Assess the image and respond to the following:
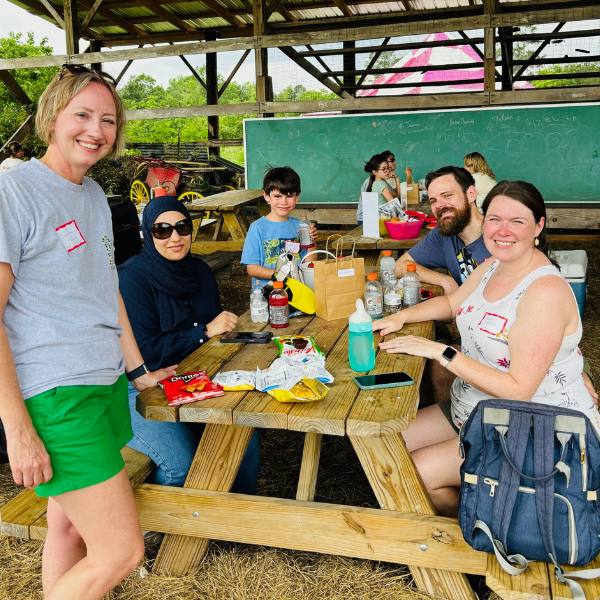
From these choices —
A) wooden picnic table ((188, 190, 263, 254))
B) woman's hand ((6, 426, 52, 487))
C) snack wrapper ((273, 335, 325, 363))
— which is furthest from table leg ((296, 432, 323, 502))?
wooden picnic table ((188, 190, 263, 254))

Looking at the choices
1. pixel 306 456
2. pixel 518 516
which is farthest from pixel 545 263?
pixel 306 456

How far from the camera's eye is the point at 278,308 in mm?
2738

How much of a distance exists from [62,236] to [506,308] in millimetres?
1395

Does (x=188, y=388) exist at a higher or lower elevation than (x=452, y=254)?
lower

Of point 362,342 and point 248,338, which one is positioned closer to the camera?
point 362,342

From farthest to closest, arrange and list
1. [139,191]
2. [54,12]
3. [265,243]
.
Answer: [139,191]
[54,12]
[265,243]

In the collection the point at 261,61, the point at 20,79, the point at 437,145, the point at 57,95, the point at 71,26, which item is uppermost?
the point at 20,79

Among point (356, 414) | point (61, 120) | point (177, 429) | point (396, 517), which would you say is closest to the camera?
point (61, 120)

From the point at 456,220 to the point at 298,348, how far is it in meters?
1.32

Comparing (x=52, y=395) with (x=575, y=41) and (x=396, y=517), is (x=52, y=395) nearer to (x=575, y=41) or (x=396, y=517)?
(x=396, y=517)

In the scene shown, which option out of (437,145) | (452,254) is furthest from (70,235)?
(437,145)

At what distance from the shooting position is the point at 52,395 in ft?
5.25

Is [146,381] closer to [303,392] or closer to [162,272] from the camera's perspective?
[303,392]

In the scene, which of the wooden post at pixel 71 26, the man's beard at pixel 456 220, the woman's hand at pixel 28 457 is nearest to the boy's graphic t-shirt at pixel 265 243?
the man's beard at pixel 456 220
